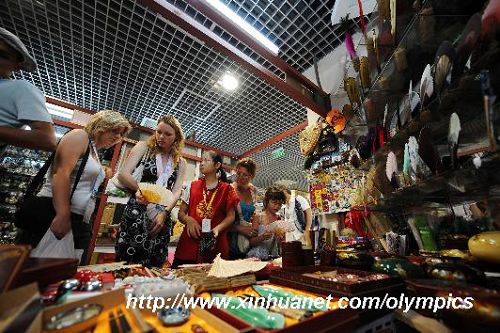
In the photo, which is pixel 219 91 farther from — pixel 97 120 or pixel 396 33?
→ pixel 396 33

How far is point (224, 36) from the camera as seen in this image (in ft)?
10.5

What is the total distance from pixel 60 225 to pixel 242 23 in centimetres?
288

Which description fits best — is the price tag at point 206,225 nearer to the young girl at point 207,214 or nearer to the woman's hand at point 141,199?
the young girl at point 207,214

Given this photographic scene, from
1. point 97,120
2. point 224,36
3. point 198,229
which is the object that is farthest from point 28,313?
point 224,36

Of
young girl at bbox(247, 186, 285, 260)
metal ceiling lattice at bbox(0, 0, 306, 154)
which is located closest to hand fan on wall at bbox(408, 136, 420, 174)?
young girl at bbox(247, 186, 285, 260)

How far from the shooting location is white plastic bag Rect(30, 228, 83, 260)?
126 centimetres

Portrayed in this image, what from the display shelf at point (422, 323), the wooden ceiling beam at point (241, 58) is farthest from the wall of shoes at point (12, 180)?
the display shelf at point (422, 323)

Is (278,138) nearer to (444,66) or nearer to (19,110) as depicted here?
(444,66)

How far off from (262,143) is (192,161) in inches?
79.6

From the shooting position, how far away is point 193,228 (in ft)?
6.66

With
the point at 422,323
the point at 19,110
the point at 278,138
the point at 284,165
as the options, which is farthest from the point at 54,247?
the point at 284,165

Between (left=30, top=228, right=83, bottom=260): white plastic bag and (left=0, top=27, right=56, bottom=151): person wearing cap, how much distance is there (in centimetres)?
63

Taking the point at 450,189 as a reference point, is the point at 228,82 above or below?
above

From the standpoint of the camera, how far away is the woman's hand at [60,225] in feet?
4.25
